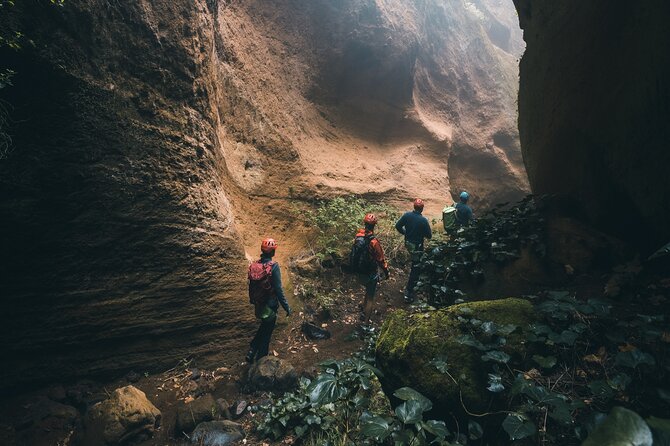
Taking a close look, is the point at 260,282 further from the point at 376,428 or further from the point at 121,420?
the point at 376,428

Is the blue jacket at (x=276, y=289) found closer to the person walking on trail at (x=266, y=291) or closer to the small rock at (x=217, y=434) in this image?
the person walking on trail at (x=266, y=291)

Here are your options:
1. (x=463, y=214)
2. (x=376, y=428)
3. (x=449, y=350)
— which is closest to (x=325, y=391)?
(x=376, y=428)

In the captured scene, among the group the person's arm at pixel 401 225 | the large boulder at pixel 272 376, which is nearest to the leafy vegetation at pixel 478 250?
the person's arm at pixel 401 225

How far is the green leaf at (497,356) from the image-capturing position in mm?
2625

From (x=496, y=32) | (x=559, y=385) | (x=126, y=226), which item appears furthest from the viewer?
(x=496, y=32)

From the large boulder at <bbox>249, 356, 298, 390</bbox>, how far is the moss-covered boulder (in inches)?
93.2

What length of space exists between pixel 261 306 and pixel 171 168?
8.29 feet

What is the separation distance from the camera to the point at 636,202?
390 centimetres

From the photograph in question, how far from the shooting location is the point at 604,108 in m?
4.05

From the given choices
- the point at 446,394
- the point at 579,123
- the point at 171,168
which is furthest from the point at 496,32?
the point at 446,394

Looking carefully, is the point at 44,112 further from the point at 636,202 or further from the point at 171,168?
the point at 636,202

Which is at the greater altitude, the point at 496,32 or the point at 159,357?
the point at 496,32

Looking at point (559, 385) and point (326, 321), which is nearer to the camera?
Answer: point (559, 385)

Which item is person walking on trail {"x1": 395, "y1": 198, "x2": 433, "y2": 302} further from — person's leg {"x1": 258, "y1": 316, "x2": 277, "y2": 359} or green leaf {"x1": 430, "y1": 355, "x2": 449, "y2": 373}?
green leaf {"x1": 430, "y1": 355, "x2": 449, "y2": 373}
